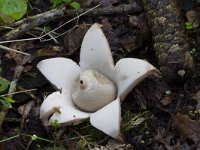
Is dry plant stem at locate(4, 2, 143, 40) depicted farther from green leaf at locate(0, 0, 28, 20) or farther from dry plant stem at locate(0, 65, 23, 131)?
green leaf at locate(0, 0, 28, 20)

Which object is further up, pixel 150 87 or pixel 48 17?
pixel 48 17

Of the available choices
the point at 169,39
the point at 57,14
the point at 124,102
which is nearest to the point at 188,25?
the point at 169,39

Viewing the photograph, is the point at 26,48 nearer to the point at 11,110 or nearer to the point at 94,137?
the point at 11,110

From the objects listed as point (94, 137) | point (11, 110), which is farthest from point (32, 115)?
point (94, 137)

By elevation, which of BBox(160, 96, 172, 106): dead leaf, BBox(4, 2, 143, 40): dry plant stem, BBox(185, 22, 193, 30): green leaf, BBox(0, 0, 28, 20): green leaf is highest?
BBox(0, 0, 28, 20): green leaf

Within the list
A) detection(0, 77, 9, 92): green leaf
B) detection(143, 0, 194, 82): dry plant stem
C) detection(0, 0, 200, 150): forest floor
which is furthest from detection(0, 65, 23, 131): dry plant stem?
detection(143, 0, 194, 82): dry plant stem

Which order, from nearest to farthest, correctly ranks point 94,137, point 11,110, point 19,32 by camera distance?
1. point 94,137
2. point 11,110
3. point 19,32

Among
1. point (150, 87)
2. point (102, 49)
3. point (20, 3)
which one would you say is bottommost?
point (150, 87)
